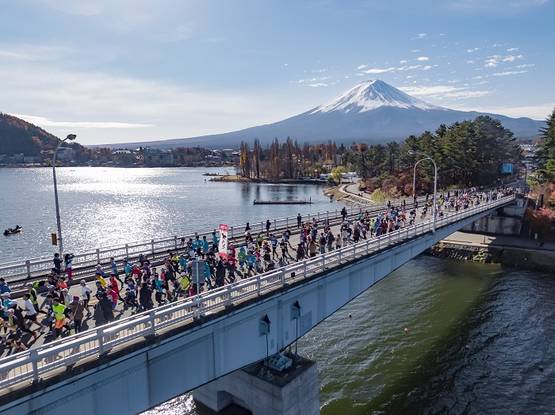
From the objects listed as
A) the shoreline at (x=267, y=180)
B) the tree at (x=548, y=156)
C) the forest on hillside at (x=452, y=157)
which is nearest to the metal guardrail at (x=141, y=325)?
the forest on hillside at (x=452, y=157)

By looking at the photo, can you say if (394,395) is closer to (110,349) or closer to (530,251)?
(110,349)

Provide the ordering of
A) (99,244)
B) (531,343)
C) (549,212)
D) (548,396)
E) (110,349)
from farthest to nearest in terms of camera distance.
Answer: (99,244) → (549,212) → (531,343) → (548,396) → (110,349)

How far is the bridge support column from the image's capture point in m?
17.4

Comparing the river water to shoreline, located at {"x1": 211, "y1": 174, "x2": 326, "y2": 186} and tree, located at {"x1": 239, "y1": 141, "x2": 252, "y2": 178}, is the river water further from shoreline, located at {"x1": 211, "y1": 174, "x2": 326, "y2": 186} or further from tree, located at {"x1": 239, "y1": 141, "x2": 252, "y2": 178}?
tree, located at {"x1": 239, "y1": 141, "x2": 252, "y2": 178}

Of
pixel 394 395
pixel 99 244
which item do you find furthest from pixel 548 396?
pixel 99 244

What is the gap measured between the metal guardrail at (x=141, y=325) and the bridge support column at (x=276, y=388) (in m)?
3.89

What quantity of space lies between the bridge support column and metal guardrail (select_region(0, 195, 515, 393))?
153 inches

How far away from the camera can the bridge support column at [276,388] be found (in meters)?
17.4

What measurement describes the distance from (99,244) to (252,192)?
240 ft

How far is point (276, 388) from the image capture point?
680 inches

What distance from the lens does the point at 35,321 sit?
14.1 metres

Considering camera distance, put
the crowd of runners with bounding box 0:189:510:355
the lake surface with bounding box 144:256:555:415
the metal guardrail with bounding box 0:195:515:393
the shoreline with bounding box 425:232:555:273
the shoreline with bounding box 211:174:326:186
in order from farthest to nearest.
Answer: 1. the shoreline with bounding box 211:174:326:186
2. the shoreline with bounding box 425:232:555:273
3. the lake surface with bounding box 144:256:555:415
4. the crowd of runners with bounding box 0:189:510:355
5. the metal guardrail with bounding box 0:195:515:393

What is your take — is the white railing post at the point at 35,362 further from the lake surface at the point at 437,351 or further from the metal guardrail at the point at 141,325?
the lake surface at the point at 437,351

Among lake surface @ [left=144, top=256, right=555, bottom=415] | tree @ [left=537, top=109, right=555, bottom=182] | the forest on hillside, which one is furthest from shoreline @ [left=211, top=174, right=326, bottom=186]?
lake surface @ [left=144, top=256, right=555, bottom=415]
